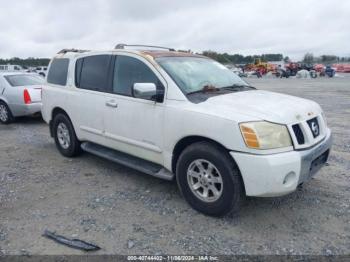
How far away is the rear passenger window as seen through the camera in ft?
18.1

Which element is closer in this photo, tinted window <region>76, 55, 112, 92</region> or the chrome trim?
the chrome trim

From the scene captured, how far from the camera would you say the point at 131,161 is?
4336 mm

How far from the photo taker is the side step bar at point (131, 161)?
3905 mm

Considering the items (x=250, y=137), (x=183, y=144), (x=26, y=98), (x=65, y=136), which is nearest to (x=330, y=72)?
(x=26, y=98)

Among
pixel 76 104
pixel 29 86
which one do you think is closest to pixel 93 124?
pixel 76 104

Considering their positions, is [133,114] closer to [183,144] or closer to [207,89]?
[183,144]

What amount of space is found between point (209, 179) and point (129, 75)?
5.89ft

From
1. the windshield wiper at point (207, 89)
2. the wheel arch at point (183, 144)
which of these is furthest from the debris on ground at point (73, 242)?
the windshield wiper at point (207, 89)

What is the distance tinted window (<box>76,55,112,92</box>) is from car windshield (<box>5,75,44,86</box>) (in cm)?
453

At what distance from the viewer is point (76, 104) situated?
5117mm

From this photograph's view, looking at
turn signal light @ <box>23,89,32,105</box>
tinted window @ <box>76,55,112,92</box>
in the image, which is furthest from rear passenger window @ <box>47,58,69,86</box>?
turn signal light @ <box>23,89,32,105</box>

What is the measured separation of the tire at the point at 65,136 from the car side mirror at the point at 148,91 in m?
2.14

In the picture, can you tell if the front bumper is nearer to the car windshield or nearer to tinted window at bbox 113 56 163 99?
tinted window at bbox 113 56 163 99

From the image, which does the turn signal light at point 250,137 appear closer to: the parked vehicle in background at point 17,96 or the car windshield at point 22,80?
the parked vehicle in background at point 17,96
